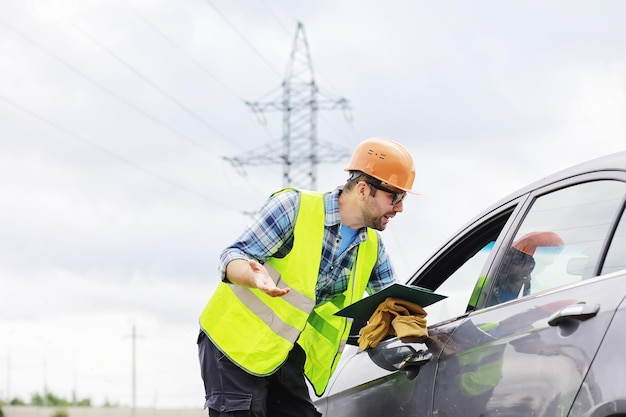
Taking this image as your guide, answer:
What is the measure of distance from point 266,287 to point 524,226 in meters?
0.98

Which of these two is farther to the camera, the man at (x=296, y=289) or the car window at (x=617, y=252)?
the man at (x=296, y=289)

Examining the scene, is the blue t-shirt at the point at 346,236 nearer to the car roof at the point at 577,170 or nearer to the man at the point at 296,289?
the man at the point at 296,289

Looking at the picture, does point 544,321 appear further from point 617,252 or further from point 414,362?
point 414,362

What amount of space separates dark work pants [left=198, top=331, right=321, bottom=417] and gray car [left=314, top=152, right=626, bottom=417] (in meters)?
0.24

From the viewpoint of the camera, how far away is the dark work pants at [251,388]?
201 inches

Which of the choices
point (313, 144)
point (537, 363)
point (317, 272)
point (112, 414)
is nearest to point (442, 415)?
point (537, 363)

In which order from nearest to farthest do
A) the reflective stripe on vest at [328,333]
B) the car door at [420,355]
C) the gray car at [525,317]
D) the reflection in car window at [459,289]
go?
the gray car at [525,317]
the car door at [420,355]
the reflection in car window at [459,289]
the reflective stripe on vest at [328,333]

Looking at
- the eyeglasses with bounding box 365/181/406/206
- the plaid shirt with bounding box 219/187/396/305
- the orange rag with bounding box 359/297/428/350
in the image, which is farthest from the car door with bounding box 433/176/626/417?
the plaid shirt with bounding box 219/187/396/305

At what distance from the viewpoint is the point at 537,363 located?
3752mm

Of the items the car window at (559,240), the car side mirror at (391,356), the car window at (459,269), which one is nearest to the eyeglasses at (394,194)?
the car window at (459,269)

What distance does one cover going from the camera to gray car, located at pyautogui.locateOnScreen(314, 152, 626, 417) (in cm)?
351

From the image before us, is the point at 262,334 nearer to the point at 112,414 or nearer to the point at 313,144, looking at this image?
the point at 313,144

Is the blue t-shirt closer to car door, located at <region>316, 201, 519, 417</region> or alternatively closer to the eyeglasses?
the eyeglasses

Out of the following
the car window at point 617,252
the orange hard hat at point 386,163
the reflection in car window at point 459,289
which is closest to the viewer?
the car window at point 617,252
